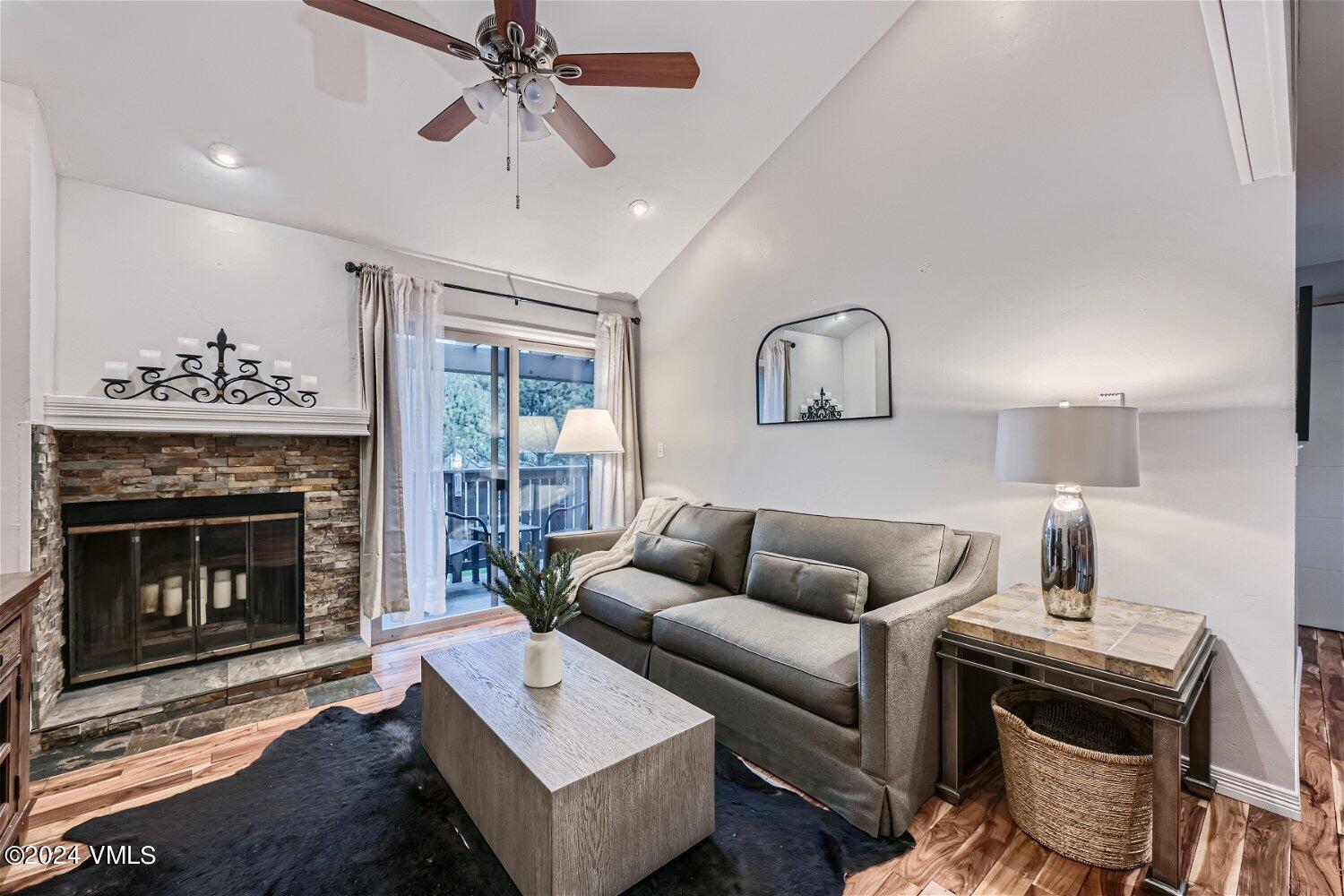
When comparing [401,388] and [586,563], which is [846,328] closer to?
[586,563]

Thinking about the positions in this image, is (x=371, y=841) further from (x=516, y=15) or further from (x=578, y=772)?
(x=516, y=15)

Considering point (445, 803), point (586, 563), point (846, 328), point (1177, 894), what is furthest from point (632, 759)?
point (846, 328)

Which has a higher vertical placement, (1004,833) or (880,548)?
(880,548)

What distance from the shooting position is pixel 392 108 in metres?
2.53

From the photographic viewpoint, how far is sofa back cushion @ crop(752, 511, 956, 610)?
7.46 ft

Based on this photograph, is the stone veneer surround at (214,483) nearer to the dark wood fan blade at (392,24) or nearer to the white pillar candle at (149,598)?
the white pillar candle at (149,598)

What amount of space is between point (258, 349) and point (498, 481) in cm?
160

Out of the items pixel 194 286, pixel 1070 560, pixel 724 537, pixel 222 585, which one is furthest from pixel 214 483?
pixel 1070 560

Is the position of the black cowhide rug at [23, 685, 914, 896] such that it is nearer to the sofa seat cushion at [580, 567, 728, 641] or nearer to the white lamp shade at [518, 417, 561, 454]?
the sofa seat cushion at [580, 567, 728, 641]

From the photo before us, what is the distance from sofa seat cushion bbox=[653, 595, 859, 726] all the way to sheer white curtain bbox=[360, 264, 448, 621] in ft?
5.77

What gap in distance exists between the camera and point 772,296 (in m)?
3.37

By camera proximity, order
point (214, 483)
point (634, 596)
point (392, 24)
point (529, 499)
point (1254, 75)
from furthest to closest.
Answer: point (529, 499) < point (214, 483) < point (634, 596) < point (392, 24) < point (1254, 75)

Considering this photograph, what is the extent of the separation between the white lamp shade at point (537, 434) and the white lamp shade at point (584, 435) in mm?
483

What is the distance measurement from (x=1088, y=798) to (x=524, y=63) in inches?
111
